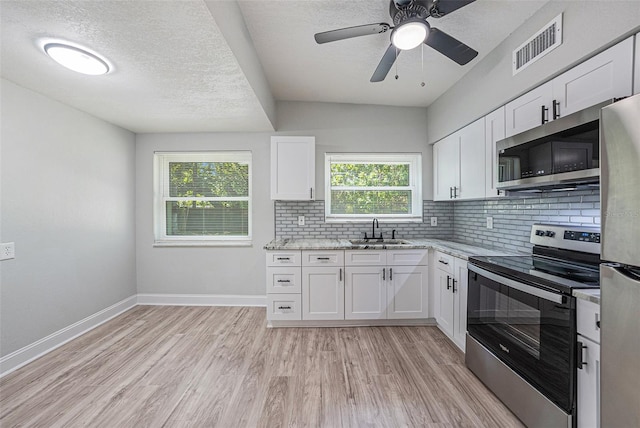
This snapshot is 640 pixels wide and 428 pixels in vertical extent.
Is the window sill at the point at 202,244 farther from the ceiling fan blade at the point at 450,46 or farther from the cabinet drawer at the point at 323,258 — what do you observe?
the ceiling fan blade at the point at 450,46

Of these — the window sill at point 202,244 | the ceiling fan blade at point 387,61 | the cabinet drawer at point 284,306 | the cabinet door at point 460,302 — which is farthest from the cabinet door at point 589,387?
the window sill at point 202,244

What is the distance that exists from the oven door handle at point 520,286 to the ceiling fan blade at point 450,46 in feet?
4.75

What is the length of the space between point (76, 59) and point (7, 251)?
1582 mm

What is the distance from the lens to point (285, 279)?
120 inches

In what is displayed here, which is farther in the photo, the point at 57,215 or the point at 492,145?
the point at 57,215

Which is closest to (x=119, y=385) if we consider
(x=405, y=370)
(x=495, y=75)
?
(x=405, y=370)

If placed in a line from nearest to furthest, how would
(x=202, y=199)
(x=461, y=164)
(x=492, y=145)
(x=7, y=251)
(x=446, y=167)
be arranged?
(x=7, y=251)
(x=492, y=145)
(x=461, y=164)
(x=446, y=167)
(x=202, y=199)

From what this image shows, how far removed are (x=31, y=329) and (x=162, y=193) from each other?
1937 mm

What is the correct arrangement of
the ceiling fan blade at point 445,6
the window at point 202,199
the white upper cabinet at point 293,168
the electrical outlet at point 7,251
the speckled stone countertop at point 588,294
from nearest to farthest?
1. the speckled stone countertop at point 588,294
2. the ceiling fan blade at point 445,6
3. the electrical outlet at point 7,251
4. the white upper cabinet at point 293,168
5. the window at point 202,199

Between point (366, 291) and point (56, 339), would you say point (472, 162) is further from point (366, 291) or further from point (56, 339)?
point (56, 339)

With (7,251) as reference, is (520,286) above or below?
below

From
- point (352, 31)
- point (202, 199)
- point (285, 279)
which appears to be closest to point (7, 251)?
point (202, 199)

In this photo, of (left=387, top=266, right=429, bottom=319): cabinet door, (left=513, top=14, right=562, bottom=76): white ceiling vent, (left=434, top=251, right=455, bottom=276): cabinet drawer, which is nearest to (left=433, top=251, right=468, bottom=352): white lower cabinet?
(left=434, top=251, right=455, bottom=276): cabinet drawer

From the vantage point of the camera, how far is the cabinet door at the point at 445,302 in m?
2.68
